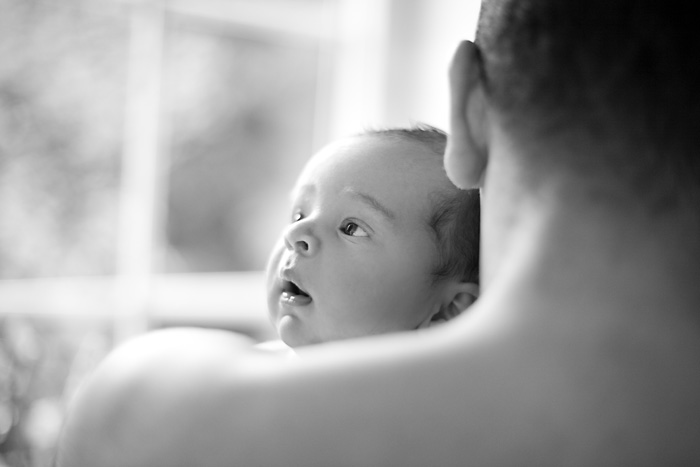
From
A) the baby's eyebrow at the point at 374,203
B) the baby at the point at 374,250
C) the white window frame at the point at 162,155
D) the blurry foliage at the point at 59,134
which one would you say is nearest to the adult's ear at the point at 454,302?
the baby at the point at 374,250

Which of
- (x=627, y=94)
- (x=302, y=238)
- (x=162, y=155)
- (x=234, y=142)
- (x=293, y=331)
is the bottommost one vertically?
(x=293, y=331)

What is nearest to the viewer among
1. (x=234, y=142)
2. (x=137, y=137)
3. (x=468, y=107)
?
(x=468, y=107)

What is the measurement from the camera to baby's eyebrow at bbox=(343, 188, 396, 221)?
2.91 ft

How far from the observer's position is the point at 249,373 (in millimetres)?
501

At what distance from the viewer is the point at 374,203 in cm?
89

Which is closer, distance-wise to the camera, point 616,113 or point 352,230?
point 616,113

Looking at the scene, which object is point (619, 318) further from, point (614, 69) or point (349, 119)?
point (349, 119)

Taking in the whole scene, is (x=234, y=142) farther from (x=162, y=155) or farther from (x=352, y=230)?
(x=352, y=230)

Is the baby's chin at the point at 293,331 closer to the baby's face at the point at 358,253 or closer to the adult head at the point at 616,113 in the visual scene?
the baby's face at the point at 358,253

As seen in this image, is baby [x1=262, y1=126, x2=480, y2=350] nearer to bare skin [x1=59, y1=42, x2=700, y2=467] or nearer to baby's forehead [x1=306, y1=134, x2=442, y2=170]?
→ baby's forehead [x1=306, y1=134, x2=442, y2=170]

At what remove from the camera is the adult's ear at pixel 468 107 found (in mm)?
574

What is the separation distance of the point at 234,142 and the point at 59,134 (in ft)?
2.15

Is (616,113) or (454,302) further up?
(616,113)

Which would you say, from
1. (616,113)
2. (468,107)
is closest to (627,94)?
(616,113)
